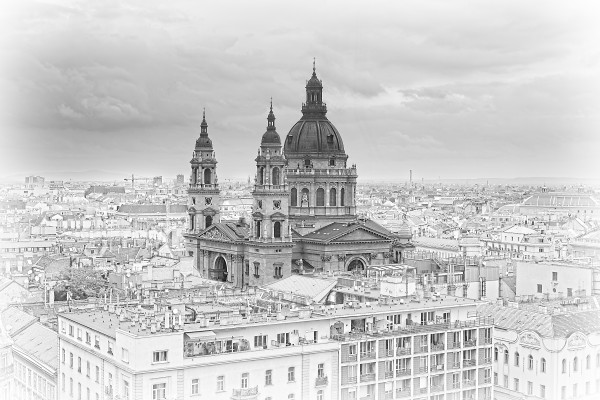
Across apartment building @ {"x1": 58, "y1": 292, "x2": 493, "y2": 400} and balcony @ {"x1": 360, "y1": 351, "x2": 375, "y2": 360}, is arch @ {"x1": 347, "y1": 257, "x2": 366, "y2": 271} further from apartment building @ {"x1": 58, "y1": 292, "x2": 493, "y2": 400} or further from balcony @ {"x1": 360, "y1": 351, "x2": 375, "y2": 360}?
balcony @ {"x1": 360, "y1": 351, "x2": 375, "y2": 360}

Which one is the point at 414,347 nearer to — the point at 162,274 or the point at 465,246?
the point at 162,274

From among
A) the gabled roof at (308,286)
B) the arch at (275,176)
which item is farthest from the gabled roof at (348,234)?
the gabled roof at (308,286)

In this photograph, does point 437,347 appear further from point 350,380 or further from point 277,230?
point 277,230

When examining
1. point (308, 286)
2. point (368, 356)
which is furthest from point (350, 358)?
point (308, 286)

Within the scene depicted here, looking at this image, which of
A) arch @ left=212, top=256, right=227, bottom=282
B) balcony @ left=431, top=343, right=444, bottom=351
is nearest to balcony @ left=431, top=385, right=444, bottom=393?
balcony @ left=431, top=343, right=444, bottom=351

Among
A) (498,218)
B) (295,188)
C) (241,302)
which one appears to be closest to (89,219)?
(498,218)
